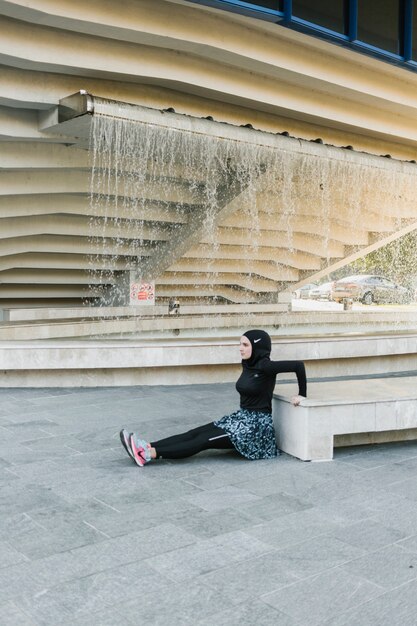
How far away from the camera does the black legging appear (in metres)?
5.43

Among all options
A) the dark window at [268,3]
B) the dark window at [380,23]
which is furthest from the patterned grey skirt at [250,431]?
the dark window at [380,23]

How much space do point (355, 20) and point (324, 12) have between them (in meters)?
0.70

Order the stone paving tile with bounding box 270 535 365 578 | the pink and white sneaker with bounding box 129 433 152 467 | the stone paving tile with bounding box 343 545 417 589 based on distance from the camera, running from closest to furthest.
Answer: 1. the stone paving tile with bounding box 343 545 417 589
2. the stone paving tile with bounding box 270 535 365 578
3. the pink and white sneaker with bounding box 129 433 152 467

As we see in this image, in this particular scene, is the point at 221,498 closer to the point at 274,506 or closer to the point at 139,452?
the point at 274,506

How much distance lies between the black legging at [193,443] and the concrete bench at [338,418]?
60cm

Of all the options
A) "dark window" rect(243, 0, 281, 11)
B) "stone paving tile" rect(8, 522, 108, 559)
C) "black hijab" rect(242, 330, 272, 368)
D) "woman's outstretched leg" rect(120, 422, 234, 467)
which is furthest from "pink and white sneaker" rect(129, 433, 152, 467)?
"dark window" rect(243, 0, 281, 11)

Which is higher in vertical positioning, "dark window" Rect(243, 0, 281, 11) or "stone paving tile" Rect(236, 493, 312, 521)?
"dark window" Rect(243, 0, 281, 11)

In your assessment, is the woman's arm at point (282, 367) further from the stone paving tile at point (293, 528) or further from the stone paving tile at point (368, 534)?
the stone paving tile at point (368, 534)

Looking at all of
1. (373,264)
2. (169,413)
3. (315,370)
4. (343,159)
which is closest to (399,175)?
(343,159)

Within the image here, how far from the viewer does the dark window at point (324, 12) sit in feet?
34.2

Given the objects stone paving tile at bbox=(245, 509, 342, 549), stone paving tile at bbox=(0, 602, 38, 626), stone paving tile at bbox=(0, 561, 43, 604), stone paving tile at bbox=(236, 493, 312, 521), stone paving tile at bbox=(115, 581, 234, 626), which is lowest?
stone paving tile at bbox=(0, 602, 38, 626)

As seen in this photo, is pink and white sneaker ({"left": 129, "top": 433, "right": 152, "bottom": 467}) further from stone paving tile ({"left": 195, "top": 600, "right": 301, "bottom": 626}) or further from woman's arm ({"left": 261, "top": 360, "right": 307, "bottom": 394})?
stone paving tile ({"left": 195, "top": 600, "right": 301, "bottom": 626})

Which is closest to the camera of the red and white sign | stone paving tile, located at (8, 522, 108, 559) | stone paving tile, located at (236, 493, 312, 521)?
stone paving tile, located at (8, 522, 108, 559)


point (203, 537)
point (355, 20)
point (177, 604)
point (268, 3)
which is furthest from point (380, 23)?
point (177, 604)
